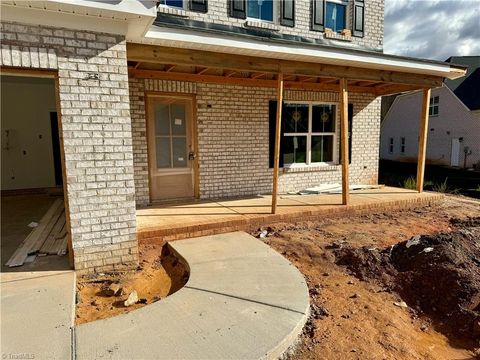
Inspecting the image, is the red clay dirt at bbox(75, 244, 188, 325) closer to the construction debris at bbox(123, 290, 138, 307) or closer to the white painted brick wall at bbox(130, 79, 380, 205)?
the construction debris at bbox(123, 290, 138, 307)

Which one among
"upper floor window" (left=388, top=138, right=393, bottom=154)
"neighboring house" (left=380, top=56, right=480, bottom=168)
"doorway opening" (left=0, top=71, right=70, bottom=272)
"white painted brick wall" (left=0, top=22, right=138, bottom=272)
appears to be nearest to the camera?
"white painted brick wall" (left=0, top=22, right=138, bottom=272)

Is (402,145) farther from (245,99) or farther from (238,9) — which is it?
(238,9)

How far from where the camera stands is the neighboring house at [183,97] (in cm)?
361

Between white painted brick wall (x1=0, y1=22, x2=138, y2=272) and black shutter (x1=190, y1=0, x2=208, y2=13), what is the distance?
353 centimetres

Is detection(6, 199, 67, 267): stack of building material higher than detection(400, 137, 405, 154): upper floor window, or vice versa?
detection(400, 137, 405, 154): upper floor window

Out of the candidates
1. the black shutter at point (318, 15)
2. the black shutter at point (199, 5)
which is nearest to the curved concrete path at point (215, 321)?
the black shutter at point (199, 5)

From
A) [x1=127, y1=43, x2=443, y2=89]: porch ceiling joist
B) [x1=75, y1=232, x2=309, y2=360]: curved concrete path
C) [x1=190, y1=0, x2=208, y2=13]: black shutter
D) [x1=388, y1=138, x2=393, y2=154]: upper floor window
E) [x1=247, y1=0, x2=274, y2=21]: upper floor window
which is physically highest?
[x1=247, y1=0, x2=274, y2=21]: upper floor window

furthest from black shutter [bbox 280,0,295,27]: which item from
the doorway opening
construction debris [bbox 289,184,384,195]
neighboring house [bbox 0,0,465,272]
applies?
the doorway opening

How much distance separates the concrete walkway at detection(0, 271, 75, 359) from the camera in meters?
2.43

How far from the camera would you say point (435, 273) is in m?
3.86

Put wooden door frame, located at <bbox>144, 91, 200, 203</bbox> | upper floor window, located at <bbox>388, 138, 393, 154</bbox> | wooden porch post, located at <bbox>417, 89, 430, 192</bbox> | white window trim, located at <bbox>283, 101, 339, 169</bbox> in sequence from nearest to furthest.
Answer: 1. wooden door frame, located at <bbox>144, 91, 200, 203</bbox>
2. wooden porch post, located at <bbox>417, 89, 430, 192</bbox>
3. white window trim, located at <bbox>283, 101, 339, 169</bbox>
4. upper floor window, located at <bbox>388, 138, 393, 154</bbox>

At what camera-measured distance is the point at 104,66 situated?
3746mm

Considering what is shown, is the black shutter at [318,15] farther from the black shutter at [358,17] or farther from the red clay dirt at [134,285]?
the red clay dirt at [134,285]

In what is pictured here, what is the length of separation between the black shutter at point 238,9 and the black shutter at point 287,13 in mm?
915
